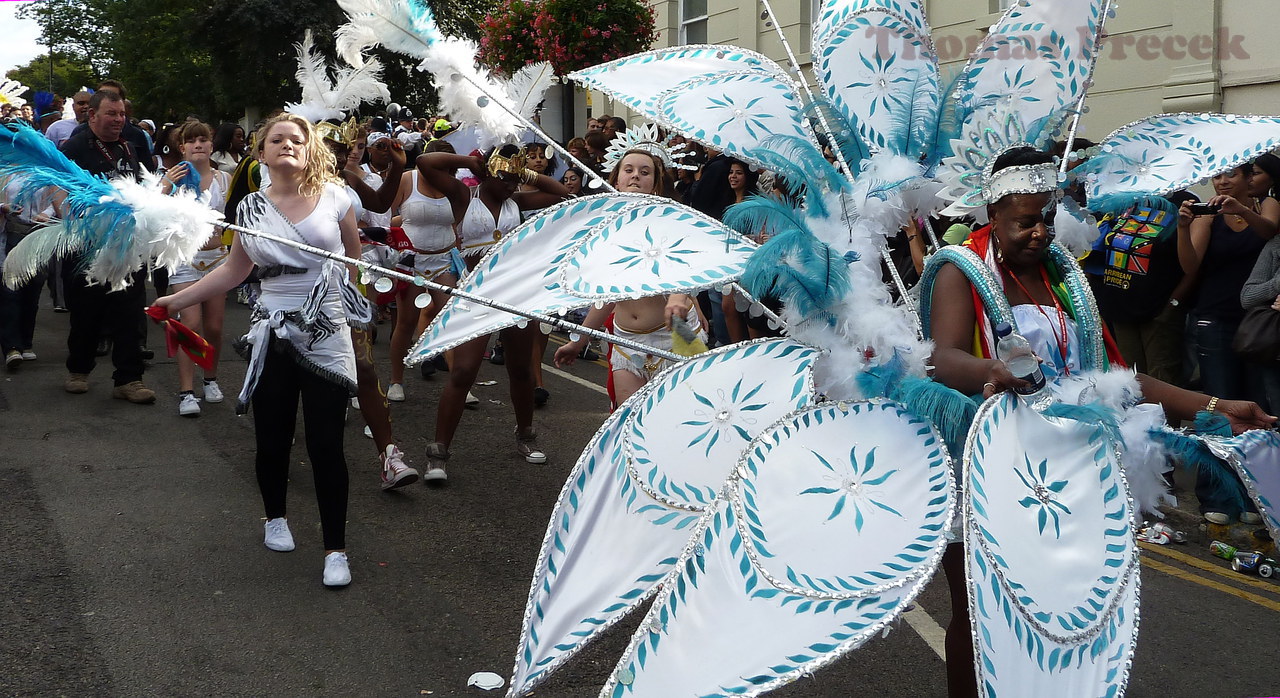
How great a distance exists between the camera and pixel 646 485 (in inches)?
115

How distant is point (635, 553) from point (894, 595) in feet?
2.35

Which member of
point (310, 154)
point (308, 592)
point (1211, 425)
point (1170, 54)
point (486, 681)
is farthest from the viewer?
point (1170, 54)

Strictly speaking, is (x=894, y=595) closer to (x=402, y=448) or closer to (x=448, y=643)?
(x=448, y=643)

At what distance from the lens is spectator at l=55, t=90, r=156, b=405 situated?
7555mm

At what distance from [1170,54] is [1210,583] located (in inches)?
284

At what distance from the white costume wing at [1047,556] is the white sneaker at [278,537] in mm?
3314

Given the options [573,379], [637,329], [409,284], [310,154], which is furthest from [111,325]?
[637,329]

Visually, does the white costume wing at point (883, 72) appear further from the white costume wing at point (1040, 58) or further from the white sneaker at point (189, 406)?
the white sneaker at point (189, 406)

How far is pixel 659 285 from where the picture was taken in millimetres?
3014

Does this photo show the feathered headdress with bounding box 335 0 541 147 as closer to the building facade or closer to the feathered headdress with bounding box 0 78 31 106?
the feathered headdress with bounding box 0 78 31 106

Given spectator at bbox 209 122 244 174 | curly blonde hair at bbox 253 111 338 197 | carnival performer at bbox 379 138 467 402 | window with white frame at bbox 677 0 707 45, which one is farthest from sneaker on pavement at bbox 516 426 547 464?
window with white frame at bbox 677 0 707 45

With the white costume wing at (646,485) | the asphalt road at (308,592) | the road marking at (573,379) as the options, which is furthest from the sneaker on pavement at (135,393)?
the white costume wing at (646,485)

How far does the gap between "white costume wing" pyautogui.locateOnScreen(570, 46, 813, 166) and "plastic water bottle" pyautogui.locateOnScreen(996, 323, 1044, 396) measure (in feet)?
2.47

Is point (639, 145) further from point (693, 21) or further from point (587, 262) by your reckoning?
point (693, 21)
